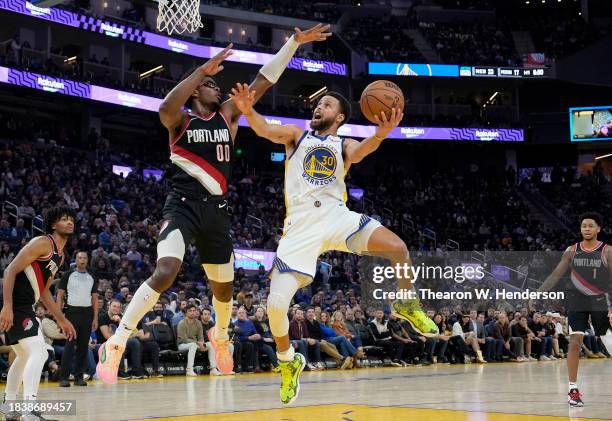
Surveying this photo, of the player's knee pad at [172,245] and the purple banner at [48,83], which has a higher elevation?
the purple banner at [48,83]

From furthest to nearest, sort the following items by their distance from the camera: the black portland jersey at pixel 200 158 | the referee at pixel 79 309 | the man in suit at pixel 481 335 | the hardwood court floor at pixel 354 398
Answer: the man in suit at pixel 481 335 < the referee at pixel 79 309 < the hardwood court floor at pixel 354 398 < the black portland jersey at pixel 200 158

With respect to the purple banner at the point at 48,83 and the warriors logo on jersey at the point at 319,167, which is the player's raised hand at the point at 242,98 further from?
the purple banner at the point at 48,83

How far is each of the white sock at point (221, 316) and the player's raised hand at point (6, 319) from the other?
72.1 inches

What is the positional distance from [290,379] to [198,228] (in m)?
1.62

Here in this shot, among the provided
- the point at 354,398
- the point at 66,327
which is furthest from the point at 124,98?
the point at 66,327

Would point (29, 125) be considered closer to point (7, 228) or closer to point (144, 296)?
point (7, 228)

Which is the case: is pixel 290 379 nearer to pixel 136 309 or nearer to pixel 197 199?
pixel 136 309

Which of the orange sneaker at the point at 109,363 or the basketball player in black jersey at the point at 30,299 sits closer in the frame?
the orange sneaker at the point at 109,363

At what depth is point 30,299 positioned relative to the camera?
25.0 ft

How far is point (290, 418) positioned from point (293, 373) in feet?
2.51

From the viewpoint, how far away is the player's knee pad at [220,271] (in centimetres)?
705

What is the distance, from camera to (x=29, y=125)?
31.9 metres

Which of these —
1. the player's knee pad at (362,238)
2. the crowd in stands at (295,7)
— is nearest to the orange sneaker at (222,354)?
the player's knee pad at (362,238)

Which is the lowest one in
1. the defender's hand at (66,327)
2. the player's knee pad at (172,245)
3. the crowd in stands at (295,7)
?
the defender's hand at (66,327)
